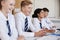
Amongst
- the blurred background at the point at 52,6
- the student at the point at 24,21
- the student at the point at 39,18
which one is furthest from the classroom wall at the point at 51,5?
the student at the point at 24,21

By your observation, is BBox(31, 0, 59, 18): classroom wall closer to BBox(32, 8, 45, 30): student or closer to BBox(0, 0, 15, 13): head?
BBox(32, 8, 45, 30): student

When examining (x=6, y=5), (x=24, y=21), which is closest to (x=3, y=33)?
(x=6, y=5)

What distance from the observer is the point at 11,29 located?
142cm

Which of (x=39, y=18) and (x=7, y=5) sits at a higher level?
(x=7, y=5)

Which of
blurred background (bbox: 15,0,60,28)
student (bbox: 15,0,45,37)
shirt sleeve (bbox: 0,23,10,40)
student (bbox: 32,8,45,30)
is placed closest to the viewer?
shirt sleeve (bbox: 0,23,10,40)

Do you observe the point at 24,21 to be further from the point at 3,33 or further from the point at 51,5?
the point at 51,5

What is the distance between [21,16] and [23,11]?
0.12 metres

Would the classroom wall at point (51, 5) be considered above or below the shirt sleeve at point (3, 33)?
above

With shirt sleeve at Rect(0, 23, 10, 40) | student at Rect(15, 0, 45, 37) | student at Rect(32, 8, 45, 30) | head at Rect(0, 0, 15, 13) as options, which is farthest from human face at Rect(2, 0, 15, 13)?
student at Rect(32, 8, 45, 30)

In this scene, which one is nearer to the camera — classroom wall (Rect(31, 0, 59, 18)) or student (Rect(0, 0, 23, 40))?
student (Rect(0, 0, 23, 40))

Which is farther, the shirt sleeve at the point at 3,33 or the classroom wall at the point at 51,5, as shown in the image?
the classroom wall at the point at 51,5

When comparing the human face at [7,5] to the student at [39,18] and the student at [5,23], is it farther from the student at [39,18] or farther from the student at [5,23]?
the student at [39,18]

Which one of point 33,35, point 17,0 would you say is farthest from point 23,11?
point 17,0

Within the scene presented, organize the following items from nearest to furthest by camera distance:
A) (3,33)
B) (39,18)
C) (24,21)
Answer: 1. (3,33)
2. (24,21)
3. (39,18)
